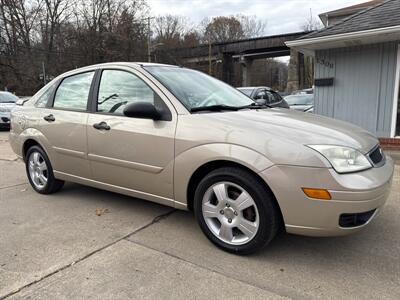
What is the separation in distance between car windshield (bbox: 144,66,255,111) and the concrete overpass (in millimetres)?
40408

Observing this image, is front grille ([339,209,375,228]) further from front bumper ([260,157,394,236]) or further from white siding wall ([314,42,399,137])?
white siding wall ([314,42,399,137])

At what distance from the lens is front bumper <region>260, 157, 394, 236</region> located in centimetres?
247

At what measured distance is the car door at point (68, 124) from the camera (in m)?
3.96

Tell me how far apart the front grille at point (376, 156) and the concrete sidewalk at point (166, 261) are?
2.54ft

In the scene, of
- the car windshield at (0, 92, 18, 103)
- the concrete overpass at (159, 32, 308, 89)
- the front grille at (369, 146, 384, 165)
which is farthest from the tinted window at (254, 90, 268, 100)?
the concrete overpass at (159, 32, 308, 89)

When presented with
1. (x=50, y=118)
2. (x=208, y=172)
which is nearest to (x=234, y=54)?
(x=50, y=118)

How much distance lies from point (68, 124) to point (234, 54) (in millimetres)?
48743

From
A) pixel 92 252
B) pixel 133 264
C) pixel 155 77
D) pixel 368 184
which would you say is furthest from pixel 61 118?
pixel 368 184

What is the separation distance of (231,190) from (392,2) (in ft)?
28.4

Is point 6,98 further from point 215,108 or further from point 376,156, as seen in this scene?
point 376,156

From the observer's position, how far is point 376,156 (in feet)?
9.73

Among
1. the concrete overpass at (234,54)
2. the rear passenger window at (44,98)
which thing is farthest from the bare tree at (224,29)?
the rear passenger window at (44,98)

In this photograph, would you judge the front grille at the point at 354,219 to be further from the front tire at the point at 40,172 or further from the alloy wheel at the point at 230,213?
the front tire at the point at 40,172

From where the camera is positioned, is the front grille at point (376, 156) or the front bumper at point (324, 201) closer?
the front bumper at point (324, 201)
